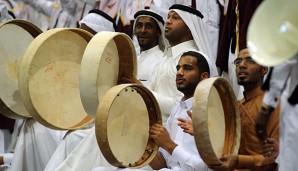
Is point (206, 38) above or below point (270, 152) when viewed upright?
above

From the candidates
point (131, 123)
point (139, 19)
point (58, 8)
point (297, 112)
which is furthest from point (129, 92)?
point (58, 8)

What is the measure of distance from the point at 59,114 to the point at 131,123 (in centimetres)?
80

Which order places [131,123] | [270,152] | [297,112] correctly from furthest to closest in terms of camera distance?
[131,123]
[270,152]
[297,112]

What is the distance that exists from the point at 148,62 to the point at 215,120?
6.41ft

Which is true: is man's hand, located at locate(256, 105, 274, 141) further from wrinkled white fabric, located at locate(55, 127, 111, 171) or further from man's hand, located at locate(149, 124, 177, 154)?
wrinkled white fabric, located at locate(55, 127, 111, 171)

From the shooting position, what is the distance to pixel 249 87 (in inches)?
173

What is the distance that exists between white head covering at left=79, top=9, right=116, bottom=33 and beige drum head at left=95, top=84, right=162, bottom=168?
6.89 ft

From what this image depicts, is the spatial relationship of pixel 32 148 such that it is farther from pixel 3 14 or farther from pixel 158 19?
pixel 3 14

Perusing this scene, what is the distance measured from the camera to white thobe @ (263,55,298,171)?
3291 mm

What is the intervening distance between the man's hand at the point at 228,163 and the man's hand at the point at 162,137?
1.42ft

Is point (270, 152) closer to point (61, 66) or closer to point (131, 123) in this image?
point (131, 123)

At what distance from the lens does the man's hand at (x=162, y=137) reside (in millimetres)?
4242

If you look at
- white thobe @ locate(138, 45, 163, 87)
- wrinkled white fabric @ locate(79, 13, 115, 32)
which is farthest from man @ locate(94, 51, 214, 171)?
wrinkled white fabric @ locate(79, 13, 115, 32)

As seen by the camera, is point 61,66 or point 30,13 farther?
point 30,13
